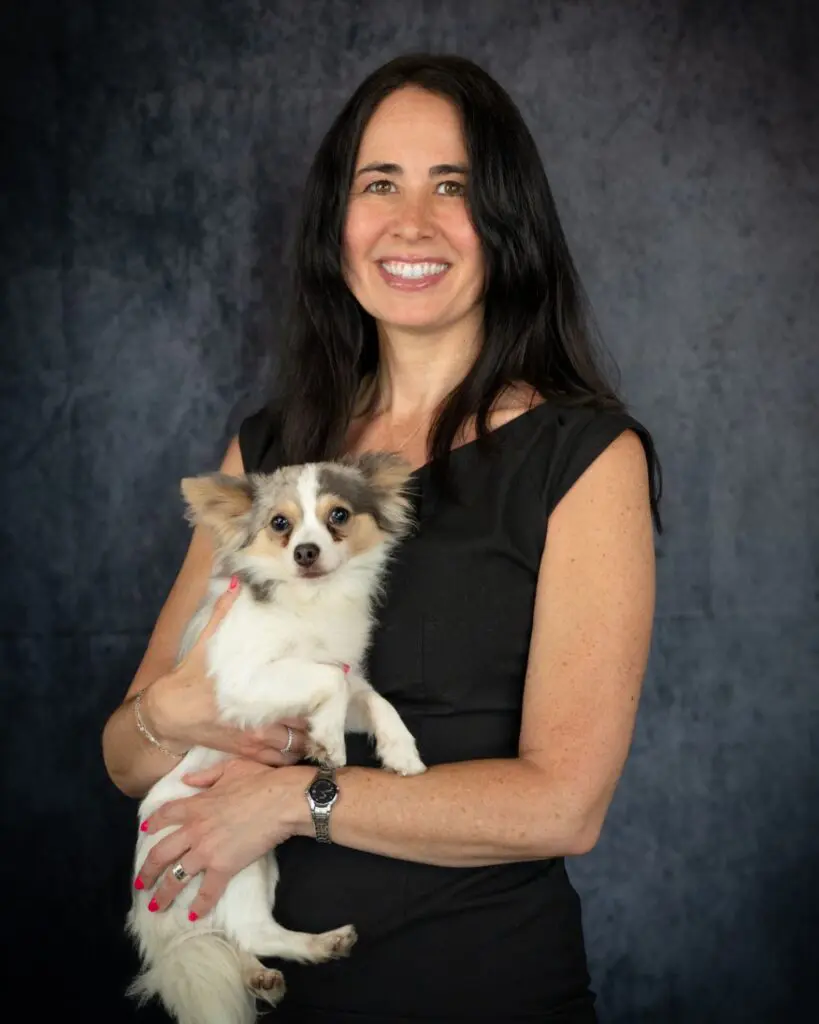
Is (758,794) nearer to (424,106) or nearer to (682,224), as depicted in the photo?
(682,224)

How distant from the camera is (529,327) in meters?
2.41

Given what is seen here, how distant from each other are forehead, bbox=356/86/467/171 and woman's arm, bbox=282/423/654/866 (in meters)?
0.70

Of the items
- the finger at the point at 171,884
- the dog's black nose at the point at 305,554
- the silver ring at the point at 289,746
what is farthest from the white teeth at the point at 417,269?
the finger at the point at 171,884

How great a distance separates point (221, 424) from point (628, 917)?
168 cm

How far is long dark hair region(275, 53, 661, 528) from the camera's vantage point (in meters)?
2.33

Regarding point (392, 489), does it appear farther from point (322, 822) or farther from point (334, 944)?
point (334, 944)

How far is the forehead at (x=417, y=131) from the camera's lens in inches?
92.6

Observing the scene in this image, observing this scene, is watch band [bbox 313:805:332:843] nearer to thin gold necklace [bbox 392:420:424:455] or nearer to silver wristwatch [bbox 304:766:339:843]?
silver wristwatch [bbox 304:766:339:843]

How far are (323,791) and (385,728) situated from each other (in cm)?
15

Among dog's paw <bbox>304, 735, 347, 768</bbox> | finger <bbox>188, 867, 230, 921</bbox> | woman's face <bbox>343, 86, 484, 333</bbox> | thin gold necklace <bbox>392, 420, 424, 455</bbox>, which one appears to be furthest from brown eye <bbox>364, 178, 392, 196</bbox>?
finger <bbox>188, 867, 230, 921</bbox>

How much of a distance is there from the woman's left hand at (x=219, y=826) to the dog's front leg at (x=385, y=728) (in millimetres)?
148

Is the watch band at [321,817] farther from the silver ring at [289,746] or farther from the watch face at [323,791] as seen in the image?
the silver ring at [289,746]

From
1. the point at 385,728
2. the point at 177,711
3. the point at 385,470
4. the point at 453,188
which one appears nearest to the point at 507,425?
the point at 385,470

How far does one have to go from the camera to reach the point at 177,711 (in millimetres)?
2236
